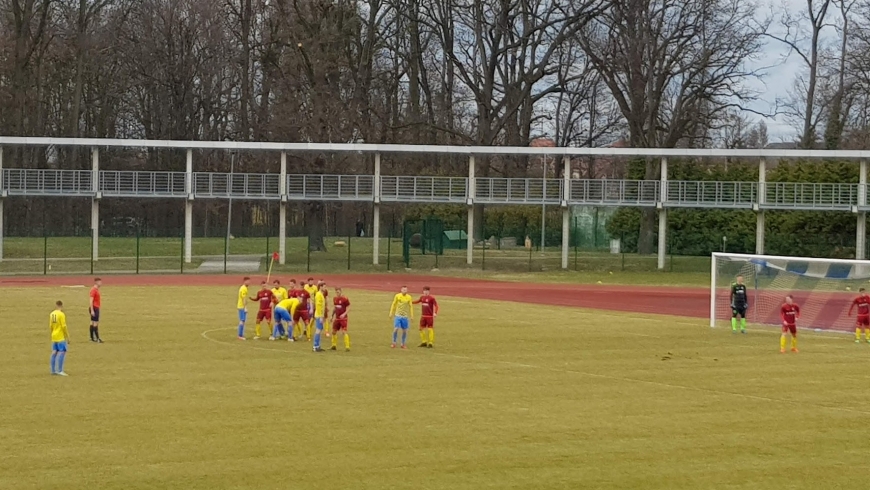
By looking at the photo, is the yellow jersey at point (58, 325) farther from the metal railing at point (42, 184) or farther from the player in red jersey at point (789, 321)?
the metal railing at point (42, 184)

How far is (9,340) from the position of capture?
28.8 metres

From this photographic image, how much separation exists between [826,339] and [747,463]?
62.0 feet

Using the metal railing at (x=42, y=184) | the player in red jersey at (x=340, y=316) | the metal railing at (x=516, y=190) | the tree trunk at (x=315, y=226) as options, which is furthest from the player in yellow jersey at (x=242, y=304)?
the tree trunk at (x=315, y=226)

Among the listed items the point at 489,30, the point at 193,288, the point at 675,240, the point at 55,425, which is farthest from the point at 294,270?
the point at 55,425

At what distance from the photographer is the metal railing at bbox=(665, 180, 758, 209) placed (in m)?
60.8

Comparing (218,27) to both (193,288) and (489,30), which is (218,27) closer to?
(489,30)

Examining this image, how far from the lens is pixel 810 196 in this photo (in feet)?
219

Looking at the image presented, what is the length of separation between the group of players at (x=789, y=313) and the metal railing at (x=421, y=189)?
93.1 ft

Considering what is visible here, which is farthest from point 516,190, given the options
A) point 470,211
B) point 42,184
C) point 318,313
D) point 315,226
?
point 318,313

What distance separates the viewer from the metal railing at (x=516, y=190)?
61594 millimetres

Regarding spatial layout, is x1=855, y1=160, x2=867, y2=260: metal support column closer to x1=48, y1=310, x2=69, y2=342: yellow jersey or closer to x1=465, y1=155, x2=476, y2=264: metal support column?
x1=465, y1=155, x2=476, y2=264: metal support column

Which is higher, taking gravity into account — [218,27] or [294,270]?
[218,27]

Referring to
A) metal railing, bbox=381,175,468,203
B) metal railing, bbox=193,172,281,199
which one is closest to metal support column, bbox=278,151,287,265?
metal railing, bbox=193,172,281,199

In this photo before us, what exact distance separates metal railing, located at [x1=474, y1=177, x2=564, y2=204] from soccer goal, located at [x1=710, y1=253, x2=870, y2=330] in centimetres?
2397
